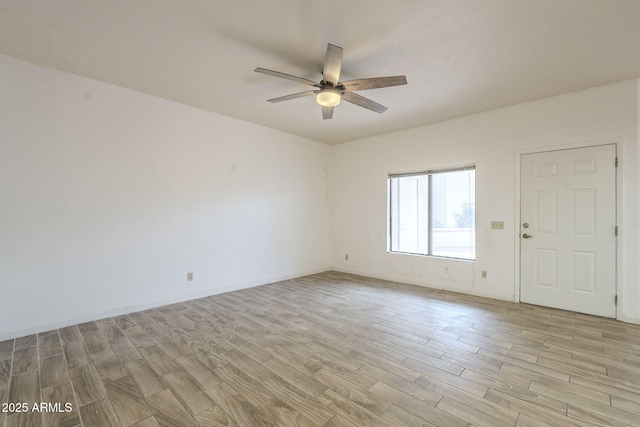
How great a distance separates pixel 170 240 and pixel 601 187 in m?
5.52

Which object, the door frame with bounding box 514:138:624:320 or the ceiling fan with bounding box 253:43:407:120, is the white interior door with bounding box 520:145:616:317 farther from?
the ceiling fan with bounding box 253:43:407:120

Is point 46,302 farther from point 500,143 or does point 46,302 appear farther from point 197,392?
point 500,143

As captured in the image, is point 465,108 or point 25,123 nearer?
point 25,123

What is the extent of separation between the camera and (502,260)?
394 cm

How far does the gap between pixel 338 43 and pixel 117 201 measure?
3.13 metres

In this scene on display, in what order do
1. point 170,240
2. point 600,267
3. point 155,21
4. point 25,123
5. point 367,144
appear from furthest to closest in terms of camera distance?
point 367,144, point 170,240, point 600,267, point 25,123, point 155,21

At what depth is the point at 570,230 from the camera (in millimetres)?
3467

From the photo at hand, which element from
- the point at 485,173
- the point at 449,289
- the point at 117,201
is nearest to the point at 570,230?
the point at 485,173

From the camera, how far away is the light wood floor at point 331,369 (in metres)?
1.70

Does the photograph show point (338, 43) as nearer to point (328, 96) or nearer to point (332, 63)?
point (332, 63)

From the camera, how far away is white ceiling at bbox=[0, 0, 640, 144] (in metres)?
→ 2.04

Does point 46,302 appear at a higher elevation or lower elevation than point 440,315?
higher

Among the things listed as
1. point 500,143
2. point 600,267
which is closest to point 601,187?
point 600,267

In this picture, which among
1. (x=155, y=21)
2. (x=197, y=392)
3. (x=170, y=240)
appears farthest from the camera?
(x=170, y=240)
